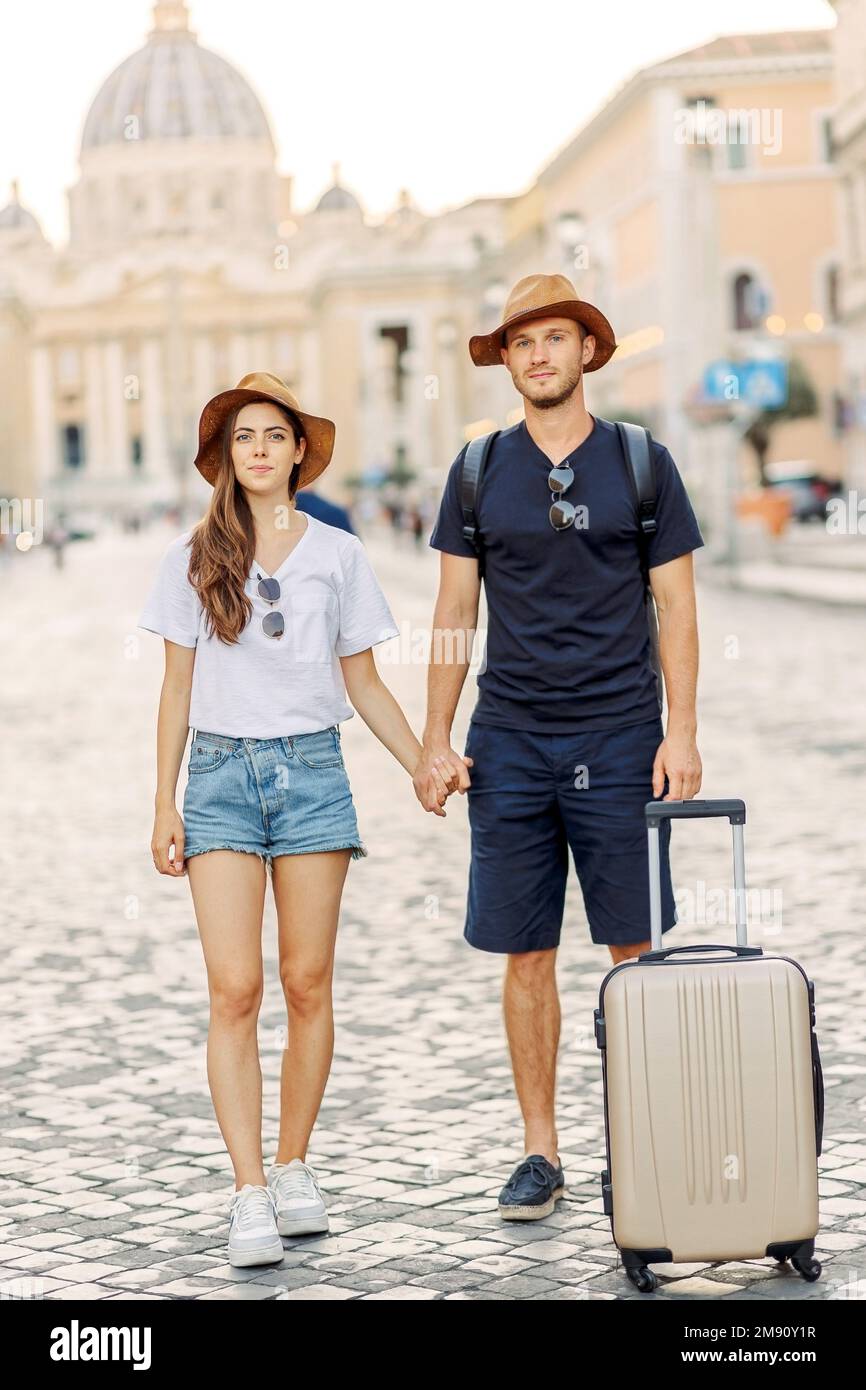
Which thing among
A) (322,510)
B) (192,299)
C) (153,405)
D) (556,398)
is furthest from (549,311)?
(192,299)

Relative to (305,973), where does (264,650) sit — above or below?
above

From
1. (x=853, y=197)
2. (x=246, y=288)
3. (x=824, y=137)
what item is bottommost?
(x=853, y=197)

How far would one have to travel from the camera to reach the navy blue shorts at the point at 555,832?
15.7ft

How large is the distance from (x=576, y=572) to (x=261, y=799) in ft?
2.40

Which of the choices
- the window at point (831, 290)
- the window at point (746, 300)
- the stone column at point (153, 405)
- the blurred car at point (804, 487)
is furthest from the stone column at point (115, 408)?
the blurred car at point (804, 487)

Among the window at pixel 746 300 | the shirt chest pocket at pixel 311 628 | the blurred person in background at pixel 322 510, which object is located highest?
the window at pixel 746 300

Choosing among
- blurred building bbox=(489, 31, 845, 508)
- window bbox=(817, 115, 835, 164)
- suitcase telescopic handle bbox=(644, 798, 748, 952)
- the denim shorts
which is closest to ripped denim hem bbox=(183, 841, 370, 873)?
the denim shorts

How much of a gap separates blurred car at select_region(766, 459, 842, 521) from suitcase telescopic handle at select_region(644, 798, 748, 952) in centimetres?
4691

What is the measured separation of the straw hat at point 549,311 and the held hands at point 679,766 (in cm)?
76

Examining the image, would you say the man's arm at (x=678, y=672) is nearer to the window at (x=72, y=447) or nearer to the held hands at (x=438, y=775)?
the held hands at (x=438, y=775)

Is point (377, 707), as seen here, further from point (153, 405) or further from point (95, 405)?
point (95, 405)

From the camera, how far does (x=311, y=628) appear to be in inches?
185
